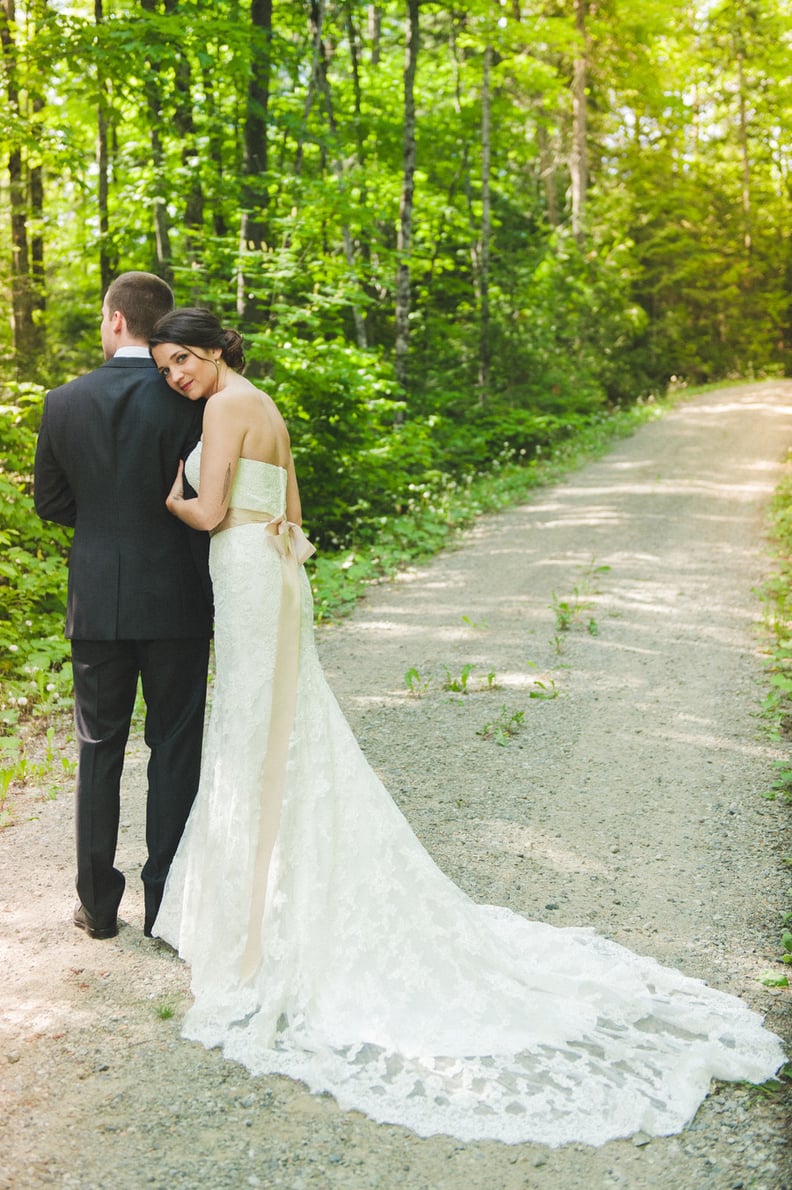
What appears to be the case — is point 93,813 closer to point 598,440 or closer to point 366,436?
point 366,436

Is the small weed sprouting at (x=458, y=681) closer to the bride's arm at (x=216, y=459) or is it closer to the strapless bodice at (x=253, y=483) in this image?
the strapless bodice at (x=253, y=483)

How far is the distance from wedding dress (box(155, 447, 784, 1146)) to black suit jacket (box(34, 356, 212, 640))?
0.16 metres

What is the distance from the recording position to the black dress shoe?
139 inches

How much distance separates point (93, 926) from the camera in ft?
11.6

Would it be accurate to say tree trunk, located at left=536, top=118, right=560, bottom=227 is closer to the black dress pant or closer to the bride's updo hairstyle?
the bride's updo hairstyle

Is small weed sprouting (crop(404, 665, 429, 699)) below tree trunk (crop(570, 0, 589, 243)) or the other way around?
below

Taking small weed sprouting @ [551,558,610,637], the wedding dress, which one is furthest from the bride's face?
small weed sprouting @ [551,558,610,637]

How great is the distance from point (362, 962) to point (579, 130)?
24275 mm

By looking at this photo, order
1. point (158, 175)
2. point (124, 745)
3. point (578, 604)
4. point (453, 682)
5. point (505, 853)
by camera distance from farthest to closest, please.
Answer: point (158, 175), point (578, 604), point (453, 682), point (505, 853), point (124, 745)

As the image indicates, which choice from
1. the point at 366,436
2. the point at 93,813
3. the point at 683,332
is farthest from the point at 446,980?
the point at 683,332

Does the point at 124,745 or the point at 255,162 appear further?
the point at 255,162

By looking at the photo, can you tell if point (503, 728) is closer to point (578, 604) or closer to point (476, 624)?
point (476, 624)

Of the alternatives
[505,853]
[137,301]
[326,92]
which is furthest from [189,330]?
[326,92]

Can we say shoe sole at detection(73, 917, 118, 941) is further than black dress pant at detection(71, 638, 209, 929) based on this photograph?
Yes
